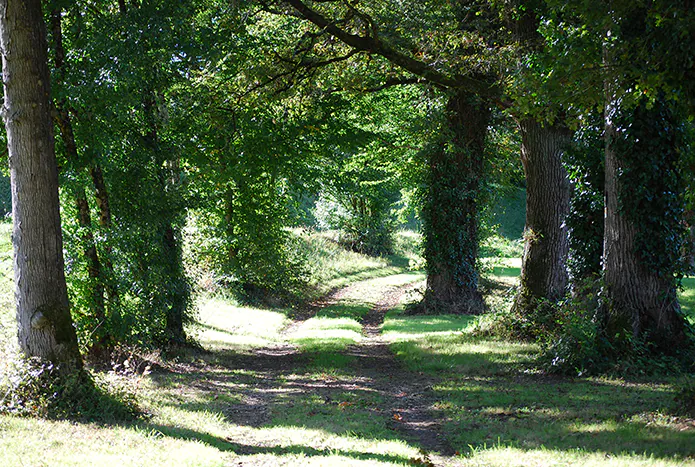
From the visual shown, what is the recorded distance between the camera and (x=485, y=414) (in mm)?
8258

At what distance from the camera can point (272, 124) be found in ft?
50.0

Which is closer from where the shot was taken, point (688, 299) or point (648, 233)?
point (648, 233)

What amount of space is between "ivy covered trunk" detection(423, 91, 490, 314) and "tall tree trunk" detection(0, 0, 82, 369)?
14.1 meters

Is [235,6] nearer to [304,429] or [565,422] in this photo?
[304,429]

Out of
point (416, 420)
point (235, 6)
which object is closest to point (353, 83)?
point (235, 6)

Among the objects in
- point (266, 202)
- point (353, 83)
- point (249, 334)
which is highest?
point (353, 83)

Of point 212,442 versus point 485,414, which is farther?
point 485,414

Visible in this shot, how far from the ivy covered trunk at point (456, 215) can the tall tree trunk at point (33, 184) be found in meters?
14.1

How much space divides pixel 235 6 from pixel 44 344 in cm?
758

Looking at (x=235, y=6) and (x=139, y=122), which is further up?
(x=235, y=6)

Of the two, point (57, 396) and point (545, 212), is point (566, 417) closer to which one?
point (57, 396)

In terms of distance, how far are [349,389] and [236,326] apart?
9.17m

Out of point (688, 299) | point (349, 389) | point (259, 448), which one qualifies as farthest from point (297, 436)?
point (688, 299)

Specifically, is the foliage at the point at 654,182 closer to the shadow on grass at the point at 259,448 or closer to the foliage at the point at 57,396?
the shadow on grass at the point at 259,448
